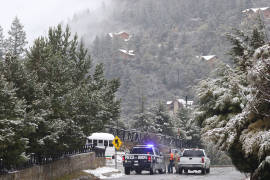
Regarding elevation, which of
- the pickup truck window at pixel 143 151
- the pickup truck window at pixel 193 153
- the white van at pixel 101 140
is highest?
the white van at pixel 101 140

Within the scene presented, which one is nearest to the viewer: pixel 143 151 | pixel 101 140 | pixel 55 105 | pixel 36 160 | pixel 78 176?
pixel 36 160

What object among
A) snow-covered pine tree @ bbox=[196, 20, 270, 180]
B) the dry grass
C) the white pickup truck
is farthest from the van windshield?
snow-covered pine tree @ bbox=[196, 20, 270, 180]

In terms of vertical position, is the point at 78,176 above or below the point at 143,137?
below

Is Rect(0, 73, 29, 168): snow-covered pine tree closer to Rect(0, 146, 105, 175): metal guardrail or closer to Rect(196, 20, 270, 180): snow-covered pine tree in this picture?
Rect(0, 146, 105, 175): metal guardrail

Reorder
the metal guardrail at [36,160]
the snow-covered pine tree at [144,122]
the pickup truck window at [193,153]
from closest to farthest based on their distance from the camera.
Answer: the metal guardrail at [36,160] → the pickup truck window at [193,153] → the snow-covered pine tree at [144,122]

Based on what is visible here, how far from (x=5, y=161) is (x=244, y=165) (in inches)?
382

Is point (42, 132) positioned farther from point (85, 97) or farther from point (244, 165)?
point (244, 165)

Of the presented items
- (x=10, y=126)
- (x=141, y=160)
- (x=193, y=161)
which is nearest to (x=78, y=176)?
(x=141, y=160)

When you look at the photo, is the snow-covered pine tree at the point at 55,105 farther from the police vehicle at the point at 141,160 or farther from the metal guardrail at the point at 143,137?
the metal guardrail at the point at 143,137

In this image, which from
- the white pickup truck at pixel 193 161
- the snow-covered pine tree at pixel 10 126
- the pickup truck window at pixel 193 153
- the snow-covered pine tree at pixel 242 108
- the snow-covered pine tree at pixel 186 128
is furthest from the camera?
the snow-covered pine tree at pixel 186 128

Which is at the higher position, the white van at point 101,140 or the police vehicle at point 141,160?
the white van at point 101,140

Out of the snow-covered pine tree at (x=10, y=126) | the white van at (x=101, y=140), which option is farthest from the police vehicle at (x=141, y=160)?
the white van at (x=101, y=140)

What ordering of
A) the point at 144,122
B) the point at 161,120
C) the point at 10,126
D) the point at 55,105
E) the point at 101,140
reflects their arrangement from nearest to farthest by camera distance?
the point at 10,126 → the point at 55,105 → the point at 101,140 → the point at 161,120 → the point at 144,122

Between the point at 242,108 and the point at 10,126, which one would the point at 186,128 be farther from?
the point at 10,126
